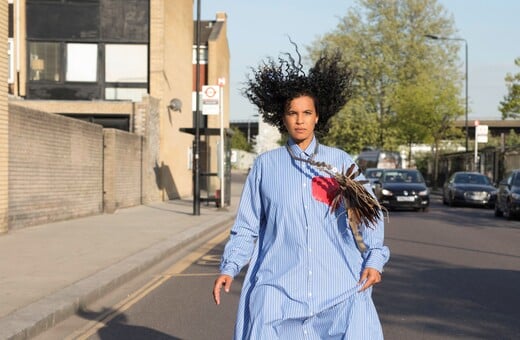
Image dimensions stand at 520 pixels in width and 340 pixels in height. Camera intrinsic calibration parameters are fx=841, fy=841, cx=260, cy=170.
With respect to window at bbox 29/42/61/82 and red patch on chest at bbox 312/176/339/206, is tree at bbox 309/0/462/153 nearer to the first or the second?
window at bbox 29/42/61/82

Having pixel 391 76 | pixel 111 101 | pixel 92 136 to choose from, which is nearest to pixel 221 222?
pixel 92 136

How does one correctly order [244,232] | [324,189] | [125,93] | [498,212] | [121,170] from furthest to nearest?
[125,93], [121,170], [498,212], [244,232], [324,189]

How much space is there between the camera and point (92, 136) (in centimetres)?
2294

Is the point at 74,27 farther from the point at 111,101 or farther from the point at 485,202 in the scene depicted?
the point at 485,202

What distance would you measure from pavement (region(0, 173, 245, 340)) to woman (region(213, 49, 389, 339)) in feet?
10.6

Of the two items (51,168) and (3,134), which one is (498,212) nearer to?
(51,168)

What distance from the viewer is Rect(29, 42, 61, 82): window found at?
103ft

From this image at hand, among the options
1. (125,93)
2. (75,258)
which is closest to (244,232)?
(75,258)

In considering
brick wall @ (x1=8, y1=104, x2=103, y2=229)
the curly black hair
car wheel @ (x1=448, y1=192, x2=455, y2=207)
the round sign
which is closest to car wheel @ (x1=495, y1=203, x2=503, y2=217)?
car wheel @ (x1=448, y1=192, x2=455, y2=207)

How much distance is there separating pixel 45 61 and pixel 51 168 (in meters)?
13.3

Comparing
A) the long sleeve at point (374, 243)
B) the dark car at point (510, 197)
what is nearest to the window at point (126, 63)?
the dark car at point (510, 197)

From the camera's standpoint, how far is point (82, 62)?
103 ft

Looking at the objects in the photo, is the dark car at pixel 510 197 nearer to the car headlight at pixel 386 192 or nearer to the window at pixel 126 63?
the car headlight at pixel 386 192

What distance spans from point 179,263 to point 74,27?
2015 cm
